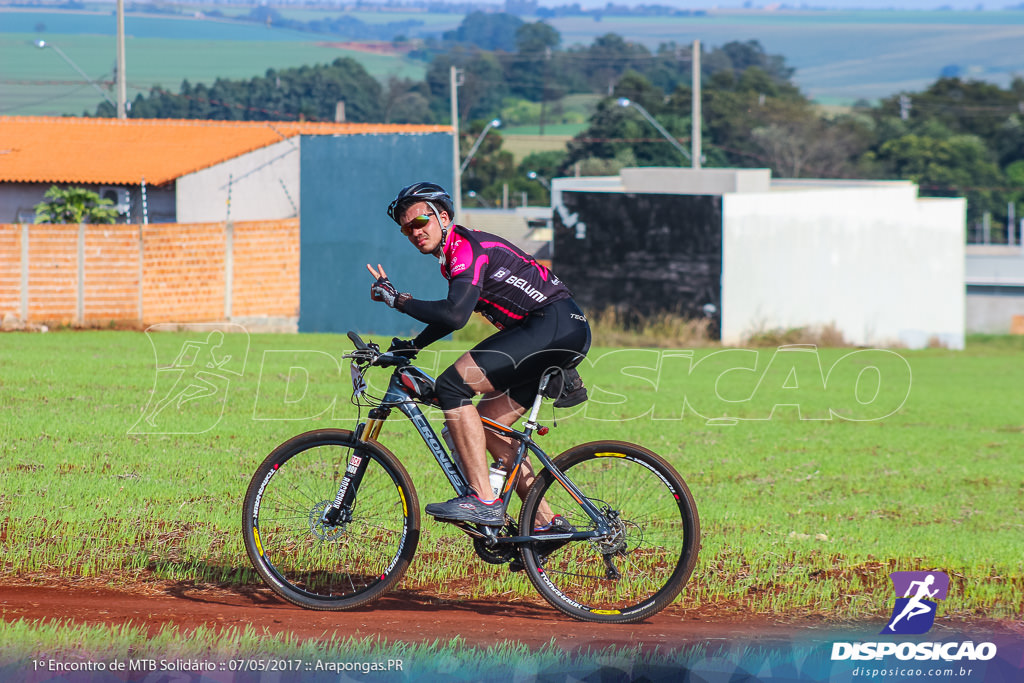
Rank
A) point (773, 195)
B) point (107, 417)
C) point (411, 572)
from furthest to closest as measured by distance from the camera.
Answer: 1. point (773, 195)
2. point (107, 417)
3. point (411, 572)

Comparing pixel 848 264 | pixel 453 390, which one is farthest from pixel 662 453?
pixel 848 264

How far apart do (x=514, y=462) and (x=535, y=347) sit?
Result: 2.13ft

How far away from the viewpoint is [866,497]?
1038cm

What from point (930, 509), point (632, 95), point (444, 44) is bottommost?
point (930, 509)

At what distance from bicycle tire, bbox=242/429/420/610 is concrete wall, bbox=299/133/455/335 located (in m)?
22.9

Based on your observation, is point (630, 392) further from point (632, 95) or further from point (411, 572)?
point (632, 95)

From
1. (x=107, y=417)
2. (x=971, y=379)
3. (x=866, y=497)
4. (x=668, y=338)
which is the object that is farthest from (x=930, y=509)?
(x=668, y=338)

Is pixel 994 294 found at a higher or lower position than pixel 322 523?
higher

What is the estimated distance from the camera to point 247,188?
112 feet

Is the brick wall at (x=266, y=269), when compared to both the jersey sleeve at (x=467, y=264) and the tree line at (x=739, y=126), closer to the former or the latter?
the jersey sleeve at (x=467, y=264)

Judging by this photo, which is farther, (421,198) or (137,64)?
(137,64)

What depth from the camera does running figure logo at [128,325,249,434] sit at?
11.8 m

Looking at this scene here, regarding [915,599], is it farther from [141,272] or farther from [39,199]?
[39,199]

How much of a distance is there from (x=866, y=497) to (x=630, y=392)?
289 inches
